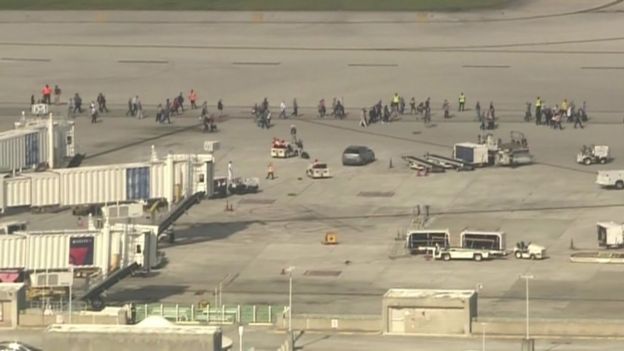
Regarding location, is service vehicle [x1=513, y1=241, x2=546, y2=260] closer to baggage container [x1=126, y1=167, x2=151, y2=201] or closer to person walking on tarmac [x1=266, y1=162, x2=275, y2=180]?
baggage container [x1=126, y1=167, x2=151, y2=201]

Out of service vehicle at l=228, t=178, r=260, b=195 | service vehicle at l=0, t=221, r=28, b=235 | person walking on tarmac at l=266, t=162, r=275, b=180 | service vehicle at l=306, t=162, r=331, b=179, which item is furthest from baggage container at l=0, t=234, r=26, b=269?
service vehicle at l=306, t=162, r=331, b=179

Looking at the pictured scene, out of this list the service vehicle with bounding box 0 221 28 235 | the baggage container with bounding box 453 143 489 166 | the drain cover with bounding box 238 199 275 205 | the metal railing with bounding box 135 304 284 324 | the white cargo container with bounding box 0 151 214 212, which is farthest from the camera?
the baggage container with bounding box 453 143 489 166

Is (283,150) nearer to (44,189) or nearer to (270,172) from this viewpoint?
(270,172)

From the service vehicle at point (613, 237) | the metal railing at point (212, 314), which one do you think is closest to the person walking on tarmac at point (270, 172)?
the service vehicle at point (613, 237)

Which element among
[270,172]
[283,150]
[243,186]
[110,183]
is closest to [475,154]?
[270,172]

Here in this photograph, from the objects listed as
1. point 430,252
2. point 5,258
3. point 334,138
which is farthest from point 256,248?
point 334,138

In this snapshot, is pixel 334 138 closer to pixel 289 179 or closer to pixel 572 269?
pixel 289 179
